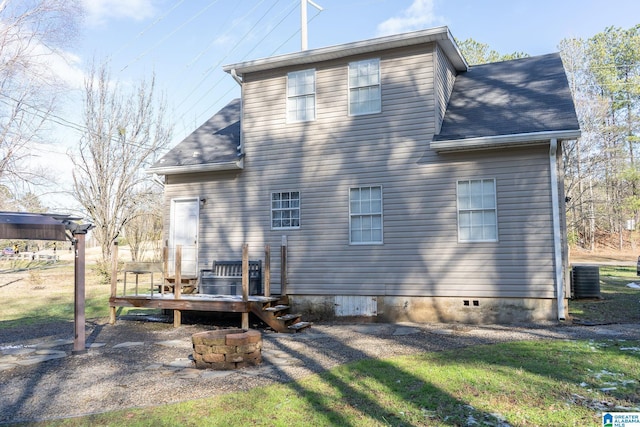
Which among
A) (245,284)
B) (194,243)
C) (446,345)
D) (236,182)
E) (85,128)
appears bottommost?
(446,345)

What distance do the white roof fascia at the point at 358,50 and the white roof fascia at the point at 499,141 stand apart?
2252 millimetres

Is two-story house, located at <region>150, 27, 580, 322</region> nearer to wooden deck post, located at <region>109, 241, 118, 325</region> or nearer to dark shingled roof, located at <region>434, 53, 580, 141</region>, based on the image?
dark shingled roof, located at <region>434, 53, 580, 141</region>

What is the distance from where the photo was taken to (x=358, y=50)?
10656mm

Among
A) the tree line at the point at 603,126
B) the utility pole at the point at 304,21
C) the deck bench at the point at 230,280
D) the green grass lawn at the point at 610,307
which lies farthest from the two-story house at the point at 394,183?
the tree line at the point at 603,126

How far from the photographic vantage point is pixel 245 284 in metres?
9.07

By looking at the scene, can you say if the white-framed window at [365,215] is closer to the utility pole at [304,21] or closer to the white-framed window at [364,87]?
the white-framed window at [364,87]

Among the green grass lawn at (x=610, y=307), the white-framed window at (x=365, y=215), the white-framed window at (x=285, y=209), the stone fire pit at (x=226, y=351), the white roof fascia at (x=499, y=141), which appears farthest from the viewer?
the white-framed window at (x=285, y=209)

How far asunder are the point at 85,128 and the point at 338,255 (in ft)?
58.1

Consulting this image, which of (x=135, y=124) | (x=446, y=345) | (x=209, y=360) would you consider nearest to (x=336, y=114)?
(x=446, y=345)

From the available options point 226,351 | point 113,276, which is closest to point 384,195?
point 226,351

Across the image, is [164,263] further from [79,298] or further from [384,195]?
[384,195]

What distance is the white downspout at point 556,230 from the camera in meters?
9.00

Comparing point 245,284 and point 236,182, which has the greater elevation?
point 236,182

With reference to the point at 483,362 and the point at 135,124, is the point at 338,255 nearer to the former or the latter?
the point at 483,362
